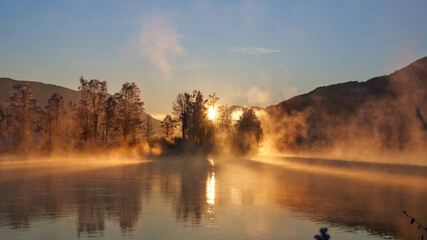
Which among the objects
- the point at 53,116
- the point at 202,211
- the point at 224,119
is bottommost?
the point at 202,211

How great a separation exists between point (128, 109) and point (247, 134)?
1092 inches

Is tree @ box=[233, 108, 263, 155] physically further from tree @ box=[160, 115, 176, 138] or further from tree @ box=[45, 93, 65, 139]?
tree @ box=[160, 115, 176, 138]

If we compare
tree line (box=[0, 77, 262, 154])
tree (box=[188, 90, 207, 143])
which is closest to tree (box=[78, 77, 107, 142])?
tree line (box=[0, 77, 262, 154])

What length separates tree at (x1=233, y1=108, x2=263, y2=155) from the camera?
10481 centimetres

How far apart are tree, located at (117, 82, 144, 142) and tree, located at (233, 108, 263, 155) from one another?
75.2 ft

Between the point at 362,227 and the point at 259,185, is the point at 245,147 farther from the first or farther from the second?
the point at 362,227

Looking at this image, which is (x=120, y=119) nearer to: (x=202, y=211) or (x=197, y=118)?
(x=197, y=118)

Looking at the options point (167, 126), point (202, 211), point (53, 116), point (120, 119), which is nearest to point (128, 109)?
point (120, 119)

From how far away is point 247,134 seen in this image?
350 feet

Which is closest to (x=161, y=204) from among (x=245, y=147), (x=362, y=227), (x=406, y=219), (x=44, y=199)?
(x=44, y=199)

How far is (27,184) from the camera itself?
1208 inches

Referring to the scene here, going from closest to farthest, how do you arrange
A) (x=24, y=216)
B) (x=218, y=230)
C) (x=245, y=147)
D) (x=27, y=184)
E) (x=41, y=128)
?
(x=218, y=230), (x=24, y=216), (x=27, y=184), (x=245, y=147), (x=41, y=128)

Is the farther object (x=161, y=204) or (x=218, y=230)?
(x=161, y=204)

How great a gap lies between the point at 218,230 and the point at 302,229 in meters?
3.09
